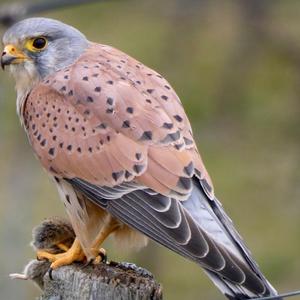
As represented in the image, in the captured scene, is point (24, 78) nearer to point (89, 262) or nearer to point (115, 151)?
point (115, 151)

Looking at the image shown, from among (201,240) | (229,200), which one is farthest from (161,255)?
(201,240)

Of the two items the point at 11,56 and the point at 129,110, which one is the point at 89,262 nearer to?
the point at 129,110

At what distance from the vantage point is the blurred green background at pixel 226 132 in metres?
11.8

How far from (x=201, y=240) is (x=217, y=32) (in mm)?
8872

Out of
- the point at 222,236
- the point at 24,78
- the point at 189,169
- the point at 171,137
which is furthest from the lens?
the point at 24,78

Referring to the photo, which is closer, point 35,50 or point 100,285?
point 100,285

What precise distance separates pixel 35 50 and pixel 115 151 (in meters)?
0.91

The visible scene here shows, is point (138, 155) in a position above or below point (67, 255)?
above

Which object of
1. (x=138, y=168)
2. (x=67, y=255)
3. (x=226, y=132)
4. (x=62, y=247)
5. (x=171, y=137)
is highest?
(x=171, y=137)

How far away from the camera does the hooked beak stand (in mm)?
6613

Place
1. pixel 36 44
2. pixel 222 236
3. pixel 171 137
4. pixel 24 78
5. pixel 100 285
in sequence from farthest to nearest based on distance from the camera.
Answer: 1. pixel 36 44
2. pixel 24 78
3. pixel 171 137
4. pixel 222 236
5. pixel 100 285

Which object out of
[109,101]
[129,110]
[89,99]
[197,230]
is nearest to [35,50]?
[89,99]

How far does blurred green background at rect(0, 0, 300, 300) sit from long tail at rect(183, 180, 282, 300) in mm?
5179

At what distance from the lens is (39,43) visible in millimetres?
6746
